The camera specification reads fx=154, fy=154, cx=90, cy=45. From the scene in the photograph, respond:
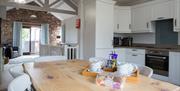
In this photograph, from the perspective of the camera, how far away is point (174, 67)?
332 centimetres

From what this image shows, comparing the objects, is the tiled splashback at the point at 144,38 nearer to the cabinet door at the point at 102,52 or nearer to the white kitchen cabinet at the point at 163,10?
the white kitchen cabinet at the point at 163,10

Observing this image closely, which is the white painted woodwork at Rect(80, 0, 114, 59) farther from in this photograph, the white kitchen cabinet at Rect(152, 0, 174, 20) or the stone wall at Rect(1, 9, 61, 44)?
the stone wall at Rect(1, 9, 61, 44)

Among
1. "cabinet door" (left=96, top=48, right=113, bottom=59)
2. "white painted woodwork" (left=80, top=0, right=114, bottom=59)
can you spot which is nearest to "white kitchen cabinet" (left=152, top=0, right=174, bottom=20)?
"white painted woodwork" (left=80, top=0, right=114, bottom=59)

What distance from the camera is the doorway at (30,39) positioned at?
32.2ft

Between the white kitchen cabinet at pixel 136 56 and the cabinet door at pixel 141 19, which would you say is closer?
the white kitchen cabinet at pixel 136 56

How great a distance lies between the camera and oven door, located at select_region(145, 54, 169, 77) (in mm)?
3492

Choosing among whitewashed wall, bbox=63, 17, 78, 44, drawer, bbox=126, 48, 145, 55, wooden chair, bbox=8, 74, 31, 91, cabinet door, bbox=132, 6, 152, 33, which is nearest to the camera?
wooden chair, bbox=8, 74, 31, 91

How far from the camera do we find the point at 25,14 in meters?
9.52

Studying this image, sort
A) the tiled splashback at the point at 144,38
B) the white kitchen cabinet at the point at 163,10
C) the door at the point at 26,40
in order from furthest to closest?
the door at the point at 26,40 < the tiled splashback at the point at 144,38 < the white kitchen cabinet at the point at 163,10

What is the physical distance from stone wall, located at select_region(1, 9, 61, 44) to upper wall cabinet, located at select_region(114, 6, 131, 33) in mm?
6440

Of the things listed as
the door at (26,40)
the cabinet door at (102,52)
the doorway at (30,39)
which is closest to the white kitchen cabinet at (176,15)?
the cabinet door at (102,52)

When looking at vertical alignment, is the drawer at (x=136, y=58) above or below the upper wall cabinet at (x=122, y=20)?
below

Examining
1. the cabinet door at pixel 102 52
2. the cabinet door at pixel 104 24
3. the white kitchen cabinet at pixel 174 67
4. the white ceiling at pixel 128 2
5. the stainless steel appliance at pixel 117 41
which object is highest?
the white ceiling at pixel 128 2

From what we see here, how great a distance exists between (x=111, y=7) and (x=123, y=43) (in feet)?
4.60
